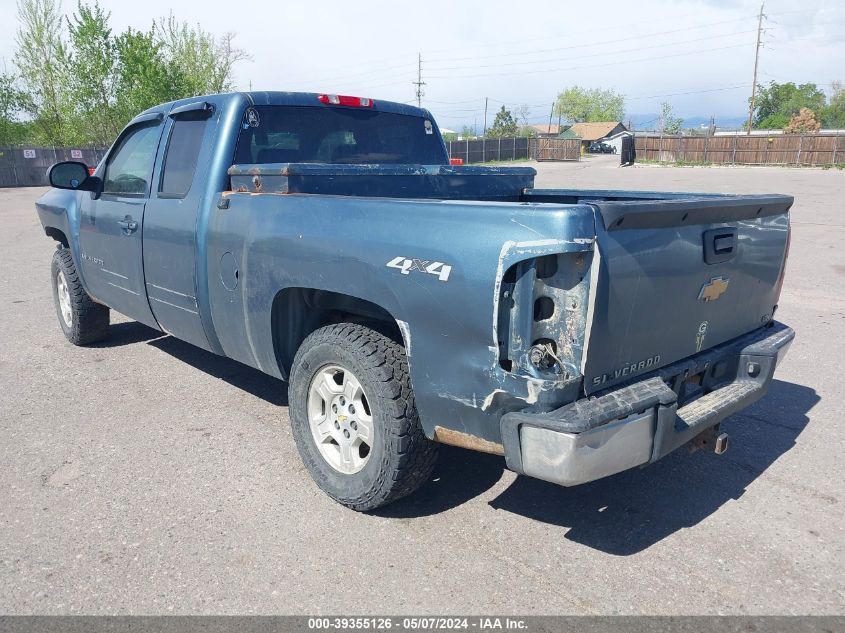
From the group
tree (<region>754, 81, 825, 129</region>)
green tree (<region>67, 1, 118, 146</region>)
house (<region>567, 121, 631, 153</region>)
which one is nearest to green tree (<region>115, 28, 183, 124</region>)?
green tree (<region>67, 1, 118, 146</region>)

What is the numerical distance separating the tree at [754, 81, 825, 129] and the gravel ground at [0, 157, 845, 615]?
390 feet

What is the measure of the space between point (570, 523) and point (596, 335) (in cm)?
115

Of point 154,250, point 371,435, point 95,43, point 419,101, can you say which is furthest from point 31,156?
point 419,101

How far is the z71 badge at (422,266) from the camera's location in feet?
8.50

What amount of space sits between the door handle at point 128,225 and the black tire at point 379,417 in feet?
6.24

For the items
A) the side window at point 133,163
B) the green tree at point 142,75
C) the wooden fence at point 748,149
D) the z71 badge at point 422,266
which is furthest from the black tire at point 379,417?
the wooden fence at point 748,149

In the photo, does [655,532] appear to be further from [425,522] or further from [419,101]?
[419,101]

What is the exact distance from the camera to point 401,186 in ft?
13.0

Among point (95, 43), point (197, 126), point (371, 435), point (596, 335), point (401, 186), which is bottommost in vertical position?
point (371, 435)

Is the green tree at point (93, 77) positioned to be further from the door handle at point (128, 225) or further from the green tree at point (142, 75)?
the door handle at point (128, 225)

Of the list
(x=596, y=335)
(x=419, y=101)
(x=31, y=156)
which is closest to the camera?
(x=596, y=335)

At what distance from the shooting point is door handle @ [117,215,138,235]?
450 centimetres

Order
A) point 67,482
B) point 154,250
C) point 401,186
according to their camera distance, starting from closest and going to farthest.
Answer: point 67,482
point 401,186
point 154,250

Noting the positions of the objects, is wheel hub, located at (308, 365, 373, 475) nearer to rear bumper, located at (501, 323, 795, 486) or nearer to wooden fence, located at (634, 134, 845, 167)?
rear bumper, located at (501, 323, 795, 486)
